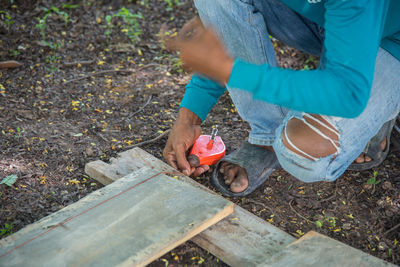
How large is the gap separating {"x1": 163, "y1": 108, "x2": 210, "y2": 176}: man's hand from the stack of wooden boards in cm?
18

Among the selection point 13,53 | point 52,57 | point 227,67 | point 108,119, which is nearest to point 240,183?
point 227,67

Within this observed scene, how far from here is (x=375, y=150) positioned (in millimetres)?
2209

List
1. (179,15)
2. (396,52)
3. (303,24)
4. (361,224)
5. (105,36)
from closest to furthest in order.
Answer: (396,52) < (361,224) < (303,24) < (105,36) < (179,15)

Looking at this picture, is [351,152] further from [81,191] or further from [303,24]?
[81,191]

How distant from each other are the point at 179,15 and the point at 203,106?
2.00 meters

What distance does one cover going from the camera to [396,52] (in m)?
1.80

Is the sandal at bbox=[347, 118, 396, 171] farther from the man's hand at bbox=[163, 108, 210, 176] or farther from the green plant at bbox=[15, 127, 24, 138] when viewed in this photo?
the green plant at bbox=[15, 127, 24, 138]

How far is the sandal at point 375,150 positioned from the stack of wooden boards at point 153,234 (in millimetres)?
733

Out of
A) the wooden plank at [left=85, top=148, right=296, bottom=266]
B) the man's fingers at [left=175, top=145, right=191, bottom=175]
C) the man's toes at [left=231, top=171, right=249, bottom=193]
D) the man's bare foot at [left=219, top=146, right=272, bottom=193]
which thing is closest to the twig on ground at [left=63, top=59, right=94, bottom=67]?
the man's fingers at [left=175, top=145, right=191, bottom=175]

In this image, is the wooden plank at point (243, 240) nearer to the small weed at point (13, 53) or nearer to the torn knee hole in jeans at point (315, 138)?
the torn knee hole in jeans at point (315, 138)

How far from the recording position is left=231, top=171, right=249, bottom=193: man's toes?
2025 millimetres

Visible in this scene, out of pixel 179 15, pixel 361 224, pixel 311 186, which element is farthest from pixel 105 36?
pixel 361 224

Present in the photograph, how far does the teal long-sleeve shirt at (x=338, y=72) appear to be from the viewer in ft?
4.42

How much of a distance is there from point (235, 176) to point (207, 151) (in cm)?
20
